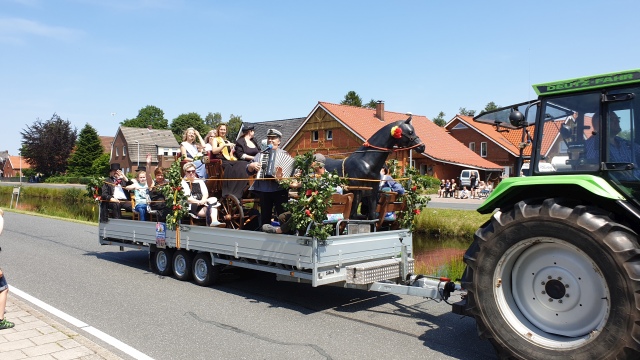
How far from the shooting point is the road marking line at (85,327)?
17.8ft

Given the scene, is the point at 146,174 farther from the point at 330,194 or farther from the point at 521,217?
the point at 521,217

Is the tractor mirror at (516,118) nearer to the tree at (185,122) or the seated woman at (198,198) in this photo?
the seated woman at (198,198)

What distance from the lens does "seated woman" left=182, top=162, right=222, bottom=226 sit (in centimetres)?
920

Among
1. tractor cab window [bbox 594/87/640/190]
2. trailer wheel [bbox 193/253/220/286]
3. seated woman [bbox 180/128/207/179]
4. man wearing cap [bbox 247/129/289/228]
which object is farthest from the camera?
seated woman [bbox 180/128/207/179]

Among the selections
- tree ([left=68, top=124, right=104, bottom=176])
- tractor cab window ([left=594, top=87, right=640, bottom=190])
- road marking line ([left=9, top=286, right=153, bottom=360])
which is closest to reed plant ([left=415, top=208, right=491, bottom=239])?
road marking line ([left=9, top=286, right=153, bottom=360])

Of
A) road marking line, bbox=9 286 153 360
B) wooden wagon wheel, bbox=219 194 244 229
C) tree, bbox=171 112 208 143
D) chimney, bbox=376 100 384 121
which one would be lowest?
road marking line, bbox=9 286 153 360

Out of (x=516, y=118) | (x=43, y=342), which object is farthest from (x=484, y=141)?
(x=43, y=342)

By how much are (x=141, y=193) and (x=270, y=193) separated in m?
A: 4.21

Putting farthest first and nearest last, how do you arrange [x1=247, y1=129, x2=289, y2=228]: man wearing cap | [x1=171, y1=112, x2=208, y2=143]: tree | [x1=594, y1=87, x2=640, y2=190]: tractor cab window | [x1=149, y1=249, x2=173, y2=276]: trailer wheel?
[x1=171, y1=112, x2=208, y2=143]: tree
[x1=149, y1=249, x2=173, y2=276]: trailer wheel
[x1=247, y1=129, x2=289, y2=228]: man wearing cap
[x1=594, y1=87, x2=640, y2=190]: tractor cab window

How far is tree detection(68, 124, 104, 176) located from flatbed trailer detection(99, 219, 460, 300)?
2718 inches

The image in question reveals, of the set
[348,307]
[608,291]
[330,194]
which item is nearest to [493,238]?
[608,291]

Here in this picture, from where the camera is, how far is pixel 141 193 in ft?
36.9

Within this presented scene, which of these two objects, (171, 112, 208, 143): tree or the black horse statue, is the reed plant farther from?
(171, 112, 208, 143): tree

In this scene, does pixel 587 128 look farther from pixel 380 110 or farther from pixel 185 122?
pixel 185 122
